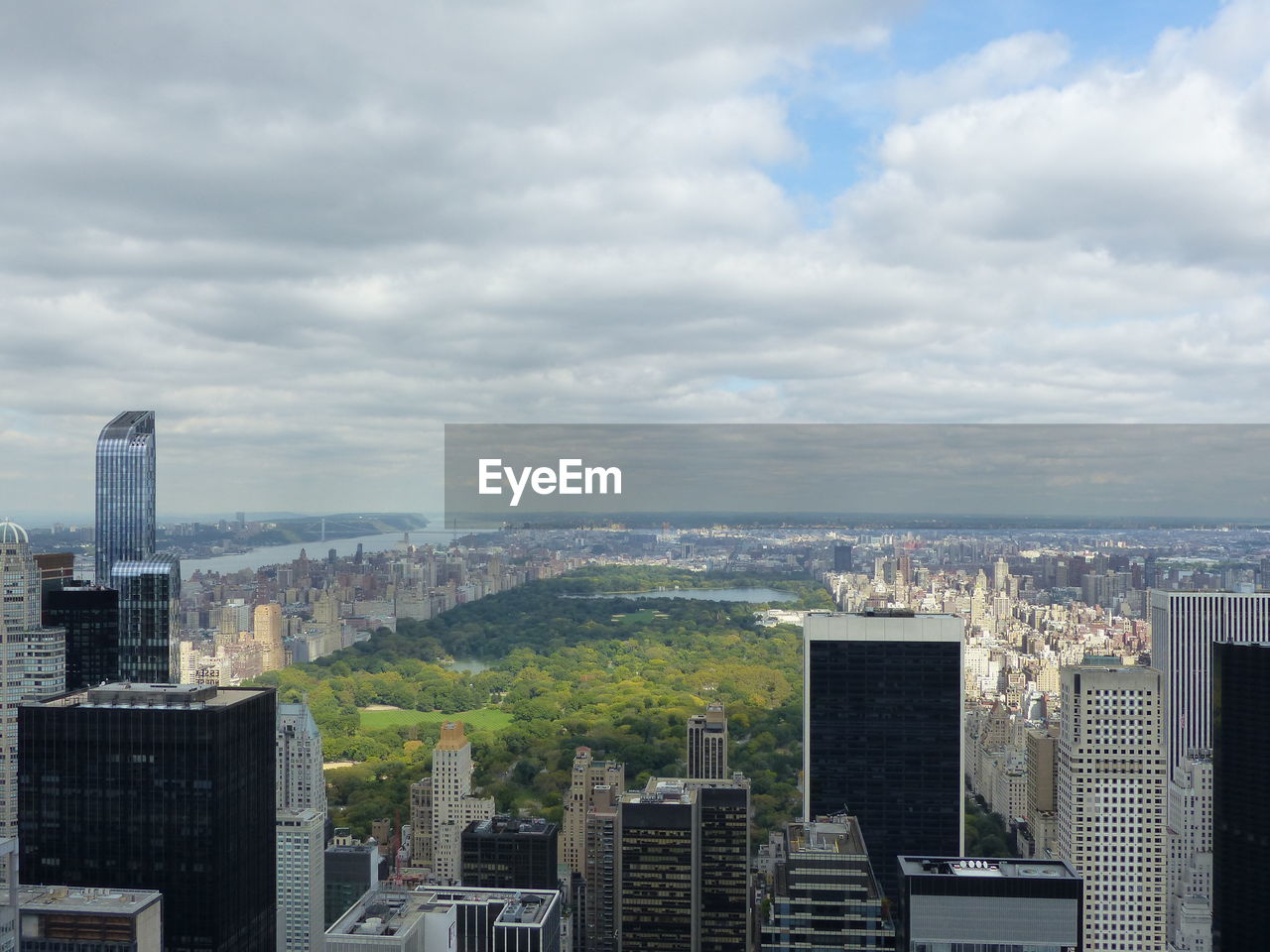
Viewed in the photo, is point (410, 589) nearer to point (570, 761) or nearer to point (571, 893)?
point (570, 761)

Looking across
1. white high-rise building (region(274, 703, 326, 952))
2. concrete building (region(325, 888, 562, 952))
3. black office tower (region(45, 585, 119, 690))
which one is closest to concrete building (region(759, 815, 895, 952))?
concrete building (region(325, 888, 562, 952))

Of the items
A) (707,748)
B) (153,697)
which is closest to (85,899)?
(153,697)

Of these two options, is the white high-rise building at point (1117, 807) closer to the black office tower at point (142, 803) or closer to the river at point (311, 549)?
the black office tower at point (142, 803)

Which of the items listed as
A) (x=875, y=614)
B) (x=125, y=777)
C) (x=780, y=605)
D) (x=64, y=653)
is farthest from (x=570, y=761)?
(x=125, y=777)

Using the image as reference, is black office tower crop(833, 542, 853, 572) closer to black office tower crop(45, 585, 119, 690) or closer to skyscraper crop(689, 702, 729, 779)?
skyscraper crop(689, 702, 729, 779)

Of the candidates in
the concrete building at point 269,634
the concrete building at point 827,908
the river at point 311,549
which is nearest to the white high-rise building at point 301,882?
the concrete building at point 827,908

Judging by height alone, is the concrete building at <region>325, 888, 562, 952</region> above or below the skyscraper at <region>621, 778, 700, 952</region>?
above

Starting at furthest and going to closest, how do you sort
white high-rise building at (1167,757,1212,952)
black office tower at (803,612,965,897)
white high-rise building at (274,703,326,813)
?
white high-rise building at (274,703,326,813)
black office tower at (803,612,965,897)
white high-rise building at (1167,757,1212,952)

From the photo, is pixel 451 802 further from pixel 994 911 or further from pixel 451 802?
pixel 994 911
